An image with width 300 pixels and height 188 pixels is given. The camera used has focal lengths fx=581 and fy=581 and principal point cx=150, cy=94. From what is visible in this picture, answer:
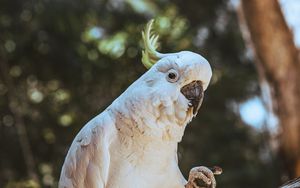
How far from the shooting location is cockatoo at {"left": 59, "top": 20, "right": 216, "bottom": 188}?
138 cm

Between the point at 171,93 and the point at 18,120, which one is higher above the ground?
the point at 18,120

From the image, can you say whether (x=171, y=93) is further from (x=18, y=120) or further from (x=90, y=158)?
(x=18, y=120)

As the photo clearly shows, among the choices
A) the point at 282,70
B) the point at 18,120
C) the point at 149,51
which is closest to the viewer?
the point at 149,51

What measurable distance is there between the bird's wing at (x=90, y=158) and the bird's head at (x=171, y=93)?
0.30 ft

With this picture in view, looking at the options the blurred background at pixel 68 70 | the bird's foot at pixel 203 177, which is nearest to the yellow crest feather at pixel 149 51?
the bird's foot at pixel 203 177

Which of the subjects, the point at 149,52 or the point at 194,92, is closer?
the point at 194,92

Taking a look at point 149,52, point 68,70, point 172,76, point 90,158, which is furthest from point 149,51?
point 68,70

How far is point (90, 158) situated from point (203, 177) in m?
0.27

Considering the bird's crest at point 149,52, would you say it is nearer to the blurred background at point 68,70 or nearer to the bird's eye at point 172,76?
the bird's eye at point 172,76

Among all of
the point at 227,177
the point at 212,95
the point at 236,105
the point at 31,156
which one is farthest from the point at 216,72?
the point at 31,156

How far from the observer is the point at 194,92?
1.40 meters

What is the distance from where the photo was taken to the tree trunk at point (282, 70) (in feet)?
11.1

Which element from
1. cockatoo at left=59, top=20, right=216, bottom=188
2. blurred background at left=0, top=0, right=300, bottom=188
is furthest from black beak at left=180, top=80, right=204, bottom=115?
blurred background at left=0, top=0, right=300, bottom=188

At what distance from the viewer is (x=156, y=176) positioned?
1404 mm
